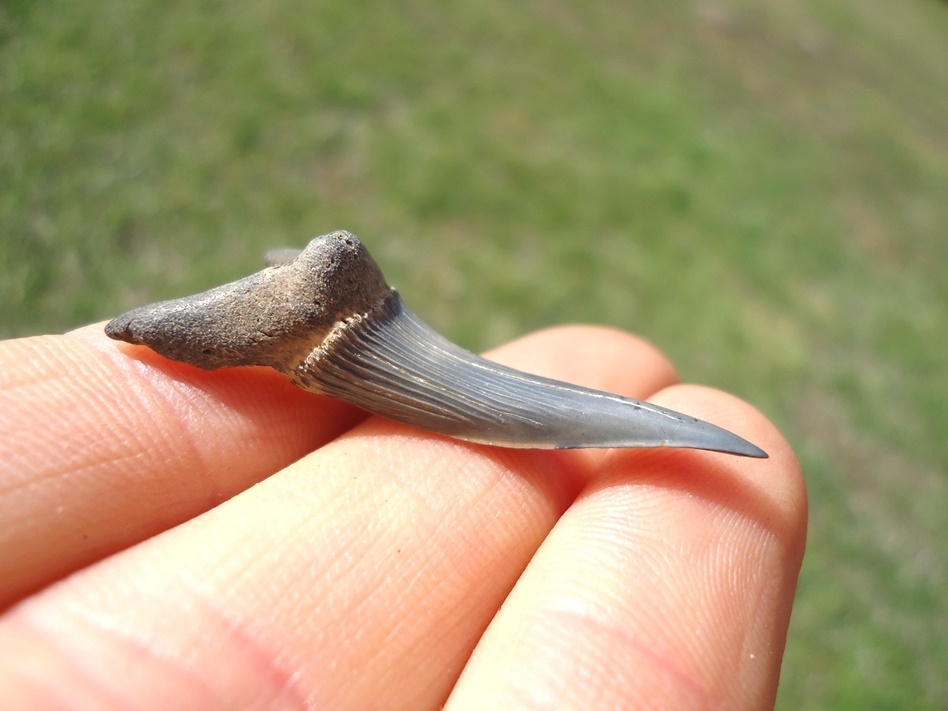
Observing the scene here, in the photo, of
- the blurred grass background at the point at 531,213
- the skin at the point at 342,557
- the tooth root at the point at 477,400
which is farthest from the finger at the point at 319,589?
the blurred grass background at the point at 531,213

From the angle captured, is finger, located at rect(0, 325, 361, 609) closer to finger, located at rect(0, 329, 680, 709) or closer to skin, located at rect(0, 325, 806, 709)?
skin, located at rect(0, 325, 806, 709)

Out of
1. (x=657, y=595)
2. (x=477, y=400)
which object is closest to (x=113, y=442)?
(x=477, y=400)

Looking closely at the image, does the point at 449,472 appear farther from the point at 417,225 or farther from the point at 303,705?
the point at 417,225

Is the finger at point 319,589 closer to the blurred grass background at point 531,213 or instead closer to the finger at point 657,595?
the finger at point 657,595

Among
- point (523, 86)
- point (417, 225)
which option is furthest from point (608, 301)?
point (523, 86)

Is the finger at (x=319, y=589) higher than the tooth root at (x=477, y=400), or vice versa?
the tooth root at (x=477, y=400)

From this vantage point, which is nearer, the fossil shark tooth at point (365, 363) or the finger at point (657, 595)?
the finger at point (657, 595)

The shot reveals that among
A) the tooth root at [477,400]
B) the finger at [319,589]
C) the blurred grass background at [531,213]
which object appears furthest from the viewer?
the blurred grass background at [531,213]
